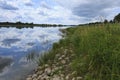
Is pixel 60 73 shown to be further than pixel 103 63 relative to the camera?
Yes

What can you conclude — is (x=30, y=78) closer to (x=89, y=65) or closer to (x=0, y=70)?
(x=0, y=70)

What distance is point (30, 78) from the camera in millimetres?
11406

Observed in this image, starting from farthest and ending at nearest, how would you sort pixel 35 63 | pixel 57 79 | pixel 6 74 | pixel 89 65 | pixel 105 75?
pixel 35 63 < pixel 6 74 < pixel 57 79 < pixel 89 65 < pixel 105 75

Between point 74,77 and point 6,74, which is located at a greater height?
point 74,77

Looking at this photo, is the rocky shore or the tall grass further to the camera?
the rocky shore

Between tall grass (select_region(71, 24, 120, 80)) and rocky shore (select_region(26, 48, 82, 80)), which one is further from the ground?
tall grass (select_region(71, 24, 120, 80))

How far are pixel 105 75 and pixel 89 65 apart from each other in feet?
3.25

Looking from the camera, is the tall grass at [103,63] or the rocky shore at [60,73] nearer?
the tall grass at [103,63]

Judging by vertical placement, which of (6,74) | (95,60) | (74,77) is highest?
(95,60)

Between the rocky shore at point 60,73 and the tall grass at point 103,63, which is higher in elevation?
the tall grass at point 103,63

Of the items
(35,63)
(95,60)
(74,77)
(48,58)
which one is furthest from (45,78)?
(35,63)

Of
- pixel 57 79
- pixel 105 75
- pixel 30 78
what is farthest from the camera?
pixel 30 78

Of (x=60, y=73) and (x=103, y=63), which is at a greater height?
(x=103, y=63)

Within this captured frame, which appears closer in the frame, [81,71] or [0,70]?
[81,71]
